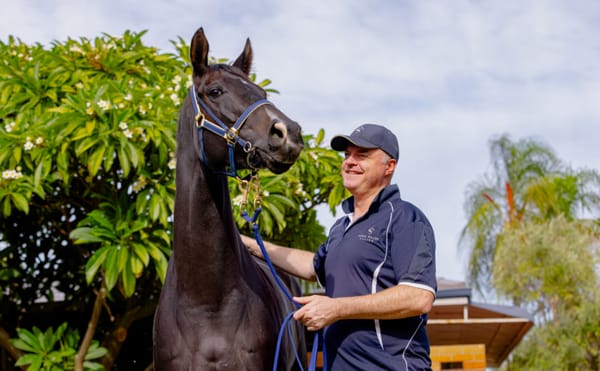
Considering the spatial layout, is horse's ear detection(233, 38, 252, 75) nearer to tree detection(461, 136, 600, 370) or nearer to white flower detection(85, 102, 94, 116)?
white flower detection(85, 102, 94, 116)

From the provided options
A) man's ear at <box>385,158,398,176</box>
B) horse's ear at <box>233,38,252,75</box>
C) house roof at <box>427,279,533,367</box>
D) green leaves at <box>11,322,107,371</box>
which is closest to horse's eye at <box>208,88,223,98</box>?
horse's ear at <box>233,38,252,75</box>

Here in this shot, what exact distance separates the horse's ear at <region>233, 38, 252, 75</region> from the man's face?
2.87ft

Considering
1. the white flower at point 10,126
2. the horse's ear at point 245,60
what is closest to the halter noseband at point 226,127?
the horse's ear at point 245,60

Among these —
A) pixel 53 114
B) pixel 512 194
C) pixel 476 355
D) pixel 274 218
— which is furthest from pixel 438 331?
pixel 512 194

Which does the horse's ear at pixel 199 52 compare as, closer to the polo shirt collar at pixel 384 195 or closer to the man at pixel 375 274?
the man at pixel 375 274

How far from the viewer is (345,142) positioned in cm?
356

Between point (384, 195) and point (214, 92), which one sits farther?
point (214, 92)

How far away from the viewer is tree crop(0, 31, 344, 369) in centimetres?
601

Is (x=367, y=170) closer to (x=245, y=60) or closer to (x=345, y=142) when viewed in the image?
(x=345, y=142)

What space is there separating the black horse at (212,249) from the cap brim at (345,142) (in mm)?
360

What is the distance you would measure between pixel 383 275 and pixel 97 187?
4073mm

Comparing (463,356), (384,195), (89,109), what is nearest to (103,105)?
(89,109)

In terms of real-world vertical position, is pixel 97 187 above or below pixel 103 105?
below

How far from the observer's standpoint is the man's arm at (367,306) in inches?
121
